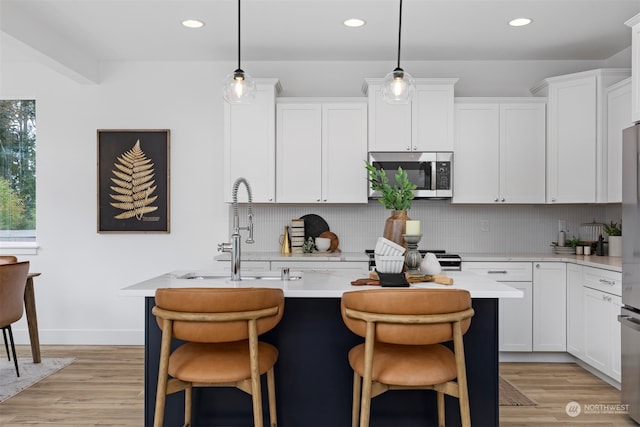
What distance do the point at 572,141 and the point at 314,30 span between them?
2.36 m

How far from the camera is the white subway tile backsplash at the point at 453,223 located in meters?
4.71

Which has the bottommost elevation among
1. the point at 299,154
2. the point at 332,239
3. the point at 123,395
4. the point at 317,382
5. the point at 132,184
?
the point at 123,395

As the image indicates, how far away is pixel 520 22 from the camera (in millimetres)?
3781

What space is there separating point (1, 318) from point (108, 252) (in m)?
1.45

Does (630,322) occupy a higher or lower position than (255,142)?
lower

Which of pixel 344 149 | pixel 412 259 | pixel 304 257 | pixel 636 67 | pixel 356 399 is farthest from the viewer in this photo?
pixel 344 149

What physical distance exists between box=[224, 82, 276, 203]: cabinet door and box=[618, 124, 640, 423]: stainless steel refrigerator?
8.77 ft

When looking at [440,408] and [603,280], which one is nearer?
[440,408]

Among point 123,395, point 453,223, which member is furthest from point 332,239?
point 123,395

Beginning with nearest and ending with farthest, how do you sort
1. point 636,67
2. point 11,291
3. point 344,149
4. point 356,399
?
point 356,399
point 636,67
point 11,291
point 344,149

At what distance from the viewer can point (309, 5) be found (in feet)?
11.5

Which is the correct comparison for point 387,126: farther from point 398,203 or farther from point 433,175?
point 398,203

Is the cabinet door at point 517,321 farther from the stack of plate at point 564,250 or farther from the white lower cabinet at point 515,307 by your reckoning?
the stack of plate at point 564,250

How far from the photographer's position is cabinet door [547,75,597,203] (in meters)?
4.17
